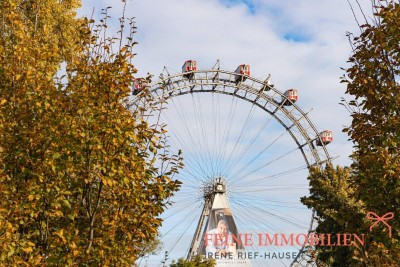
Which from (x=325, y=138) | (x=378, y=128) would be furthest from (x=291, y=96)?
(x=378, y=128)

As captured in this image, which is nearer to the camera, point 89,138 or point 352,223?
point 89,138

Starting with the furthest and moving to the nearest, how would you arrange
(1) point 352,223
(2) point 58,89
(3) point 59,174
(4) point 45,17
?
1. (4) point 45,17
2. (1) point 352,223
3. (2) point 58,89
4. (3) point 59,174

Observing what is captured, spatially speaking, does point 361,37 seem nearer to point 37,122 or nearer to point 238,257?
point 37,122

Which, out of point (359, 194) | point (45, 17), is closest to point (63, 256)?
point (359, 194)

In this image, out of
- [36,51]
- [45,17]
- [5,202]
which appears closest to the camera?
[5,202]

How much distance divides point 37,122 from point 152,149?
1989 mm

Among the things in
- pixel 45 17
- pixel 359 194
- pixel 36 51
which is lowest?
pixel 359 194

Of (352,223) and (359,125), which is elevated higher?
(359,125)

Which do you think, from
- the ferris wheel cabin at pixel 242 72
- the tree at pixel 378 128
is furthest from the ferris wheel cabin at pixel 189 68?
the tree at pixel 378 128

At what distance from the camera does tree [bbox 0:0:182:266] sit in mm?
9188

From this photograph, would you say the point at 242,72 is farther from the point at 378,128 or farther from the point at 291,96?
the point at 378,128

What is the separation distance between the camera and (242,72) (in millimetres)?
48344

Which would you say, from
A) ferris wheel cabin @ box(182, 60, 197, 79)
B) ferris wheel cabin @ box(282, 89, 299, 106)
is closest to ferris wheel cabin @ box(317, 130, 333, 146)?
ferris wheel cabin @ box(282, 89, 299, 106)

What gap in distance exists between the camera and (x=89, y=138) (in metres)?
9.37
